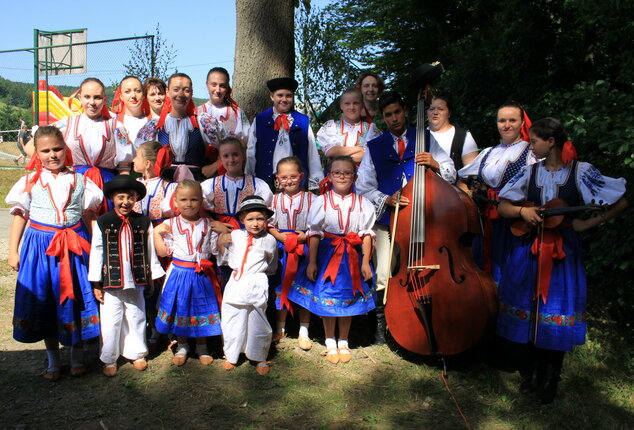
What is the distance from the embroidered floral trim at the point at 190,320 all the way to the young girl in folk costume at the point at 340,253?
2.29 feet

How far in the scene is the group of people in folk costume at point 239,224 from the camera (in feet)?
11.4

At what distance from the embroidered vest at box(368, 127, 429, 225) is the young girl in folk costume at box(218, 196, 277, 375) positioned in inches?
36.8

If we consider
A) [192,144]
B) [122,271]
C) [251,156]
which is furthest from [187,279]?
[251,156]

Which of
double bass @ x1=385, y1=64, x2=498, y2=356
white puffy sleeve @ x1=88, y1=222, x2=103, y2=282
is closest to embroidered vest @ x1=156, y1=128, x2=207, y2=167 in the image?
white puffy sleeve @ x1=88, y1=222, x2=103, y2=282

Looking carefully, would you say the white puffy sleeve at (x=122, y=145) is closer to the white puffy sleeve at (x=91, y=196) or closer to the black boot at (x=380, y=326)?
the white puffy sleeve at (x=91, y=196)

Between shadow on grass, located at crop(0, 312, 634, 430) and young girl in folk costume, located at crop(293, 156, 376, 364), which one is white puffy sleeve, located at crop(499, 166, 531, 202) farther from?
shadow on grass, located at crop(0, 312, 634, 430)

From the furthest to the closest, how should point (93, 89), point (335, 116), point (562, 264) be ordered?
point (335, 116)
point (93, 89)
point (562, 264)

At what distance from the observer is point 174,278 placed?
3.87 m

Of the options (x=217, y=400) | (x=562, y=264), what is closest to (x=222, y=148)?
(x=217, y=400)

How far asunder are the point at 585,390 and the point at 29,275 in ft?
12.6

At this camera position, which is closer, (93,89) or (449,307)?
(449,307)

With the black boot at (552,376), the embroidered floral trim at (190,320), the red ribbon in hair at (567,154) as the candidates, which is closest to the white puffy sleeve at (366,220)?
the embroidered floral trim at (190,320)

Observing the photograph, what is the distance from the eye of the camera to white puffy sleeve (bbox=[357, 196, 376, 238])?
13.2 ft

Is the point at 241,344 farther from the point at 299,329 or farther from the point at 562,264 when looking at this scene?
the point at 562,264
